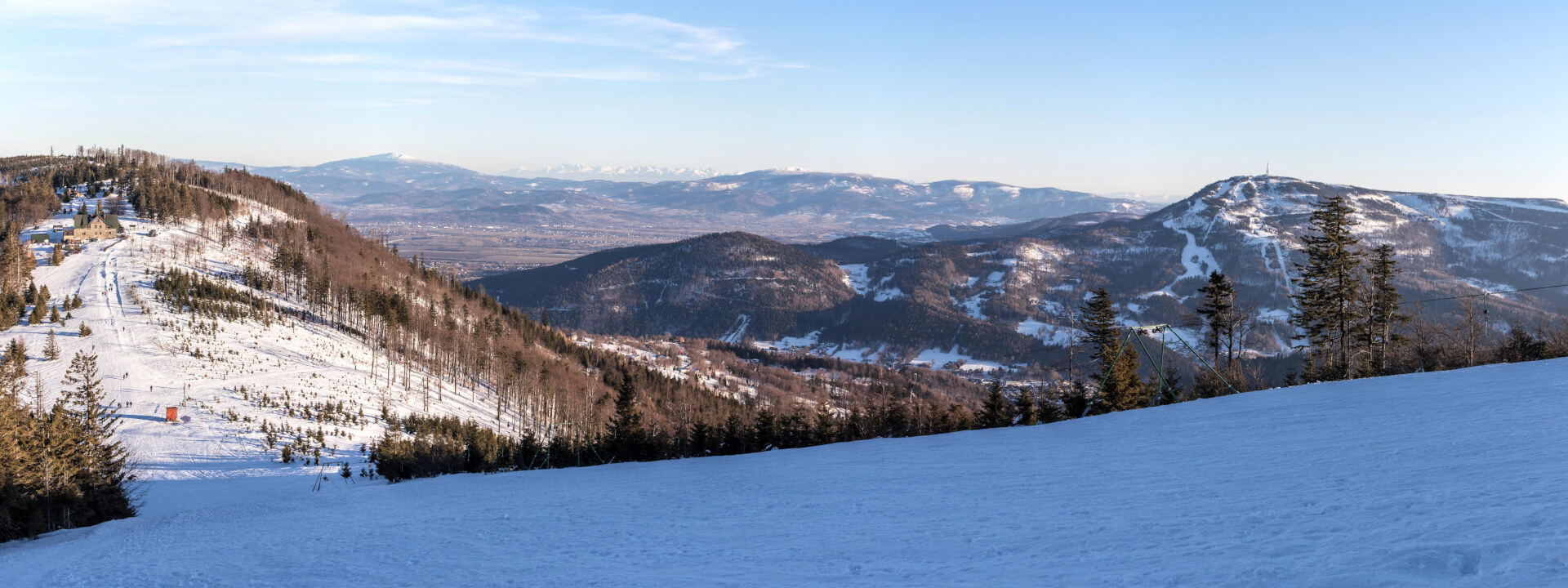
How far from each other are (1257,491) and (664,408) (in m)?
105

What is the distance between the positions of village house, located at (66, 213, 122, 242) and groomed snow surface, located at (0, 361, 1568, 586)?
442ft

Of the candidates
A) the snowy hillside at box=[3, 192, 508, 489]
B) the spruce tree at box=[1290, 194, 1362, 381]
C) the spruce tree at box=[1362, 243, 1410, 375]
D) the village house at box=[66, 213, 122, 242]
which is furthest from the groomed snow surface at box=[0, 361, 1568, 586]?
the village house at box=[66, 213, 122, 242]

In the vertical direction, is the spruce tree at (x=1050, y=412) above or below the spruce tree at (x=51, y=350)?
above

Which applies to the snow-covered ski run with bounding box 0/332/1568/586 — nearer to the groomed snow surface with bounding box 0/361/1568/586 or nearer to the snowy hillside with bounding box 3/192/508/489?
the groomed snow surface with bounding box 0/361/1568/586

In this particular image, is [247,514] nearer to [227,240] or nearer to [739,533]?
[739,533]

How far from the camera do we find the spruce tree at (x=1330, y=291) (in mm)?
46812

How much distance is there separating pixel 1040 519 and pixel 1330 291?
1645 inches

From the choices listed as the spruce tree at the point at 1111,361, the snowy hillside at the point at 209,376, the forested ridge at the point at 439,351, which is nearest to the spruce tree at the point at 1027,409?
the spruce tree at the point at 1111,361

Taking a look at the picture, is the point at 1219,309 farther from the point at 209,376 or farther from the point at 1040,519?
the point at 209,376

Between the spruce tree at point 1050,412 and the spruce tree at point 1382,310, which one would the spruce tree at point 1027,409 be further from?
the spruce tree at point 1382,310

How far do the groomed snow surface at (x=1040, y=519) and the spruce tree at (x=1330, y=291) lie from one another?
44.0 ft

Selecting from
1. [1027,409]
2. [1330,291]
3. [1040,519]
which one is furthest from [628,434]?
[1330,291]

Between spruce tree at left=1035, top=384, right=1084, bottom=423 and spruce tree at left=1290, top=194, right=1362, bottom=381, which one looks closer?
spruce tree at left=1290, top=194, right=1362, bottom=381

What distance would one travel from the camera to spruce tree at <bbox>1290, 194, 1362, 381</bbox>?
46.8m
